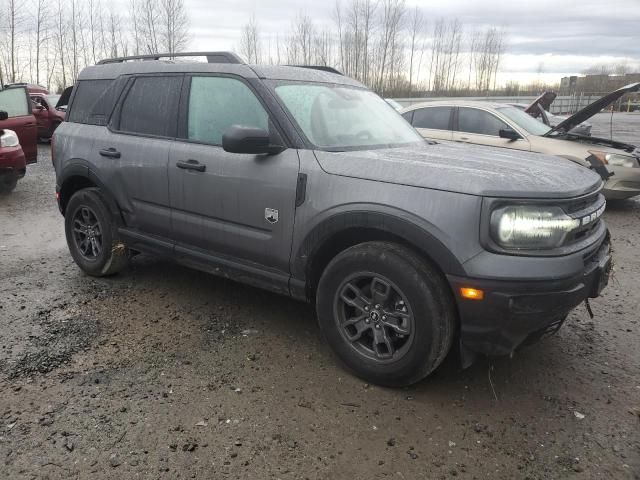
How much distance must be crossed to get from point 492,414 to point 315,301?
4.05 ft

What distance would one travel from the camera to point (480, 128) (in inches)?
324

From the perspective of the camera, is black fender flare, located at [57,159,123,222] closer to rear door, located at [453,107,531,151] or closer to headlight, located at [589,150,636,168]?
rear door, located at [453,107,531,151]

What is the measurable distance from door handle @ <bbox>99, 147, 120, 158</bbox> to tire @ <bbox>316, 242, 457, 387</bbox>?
2196mm

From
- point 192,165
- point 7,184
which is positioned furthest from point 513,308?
point 7,184

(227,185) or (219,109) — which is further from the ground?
(219,109)

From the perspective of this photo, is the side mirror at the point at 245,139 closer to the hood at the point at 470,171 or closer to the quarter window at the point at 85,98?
the hood at the point at 470,171

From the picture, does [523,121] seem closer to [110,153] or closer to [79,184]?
[110,153]

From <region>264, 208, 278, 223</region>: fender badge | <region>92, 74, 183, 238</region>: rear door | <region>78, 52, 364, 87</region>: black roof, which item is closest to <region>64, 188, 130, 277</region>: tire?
A: <region>92, 74, 183, 238</region>: rear door

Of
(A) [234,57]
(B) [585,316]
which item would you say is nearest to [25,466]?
(A) [234,57]

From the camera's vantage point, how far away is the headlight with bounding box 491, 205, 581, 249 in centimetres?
257

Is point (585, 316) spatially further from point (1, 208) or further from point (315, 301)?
point (1, 208)

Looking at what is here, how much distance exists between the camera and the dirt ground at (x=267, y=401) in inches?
97.0

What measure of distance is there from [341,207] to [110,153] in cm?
232

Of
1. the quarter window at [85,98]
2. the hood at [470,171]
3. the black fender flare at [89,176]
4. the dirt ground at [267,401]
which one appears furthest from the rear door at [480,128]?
the black fender flare at [89,176]
